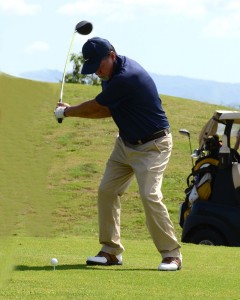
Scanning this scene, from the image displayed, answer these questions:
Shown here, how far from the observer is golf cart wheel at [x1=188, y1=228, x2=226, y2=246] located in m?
11.0

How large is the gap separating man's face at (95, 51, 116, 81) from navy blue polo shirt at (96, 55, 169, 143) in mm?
45

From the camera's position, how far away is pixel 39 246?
8367mm

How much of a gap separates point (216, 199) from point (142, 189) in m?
5.15

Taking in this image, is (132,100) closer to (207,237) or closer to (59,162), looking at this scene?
(207,237)

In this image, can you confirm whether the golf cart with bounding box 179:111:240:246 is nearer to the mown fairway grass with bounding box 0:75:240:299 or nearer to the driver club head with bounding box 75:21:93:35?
the mown fairway grass with bounding box 0:75:240:299

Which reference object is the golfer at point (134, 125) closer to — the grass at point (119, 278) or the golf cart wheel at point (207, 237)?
the grass at point (119, 278)

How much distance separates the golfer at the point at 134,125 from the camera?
20.0 feet

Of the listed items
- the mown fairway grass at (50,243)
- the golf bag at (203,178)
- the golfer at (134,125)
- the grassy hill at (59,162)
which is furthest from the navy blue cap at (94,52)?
the golf bag at (203,178)

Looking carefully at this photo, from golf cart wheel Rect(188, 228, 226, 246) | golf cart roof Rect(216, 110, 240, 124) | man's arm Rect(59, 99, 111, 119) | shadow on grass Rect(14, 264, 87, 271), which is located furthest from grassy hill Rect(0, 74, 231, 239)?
golf cart roof Rect(216, 110, 240, 124)

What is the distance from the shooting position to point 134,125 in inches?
246

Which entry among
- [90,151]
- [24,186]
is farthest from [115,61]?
[90,151]

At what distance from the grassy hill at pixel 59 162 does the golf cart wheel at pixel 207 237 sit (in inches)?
73.8

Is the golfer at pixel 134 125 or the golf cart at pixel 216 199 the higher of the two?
the golfer at pixel 134 125

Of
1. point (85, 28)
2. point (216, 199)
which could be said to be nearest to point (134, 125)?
point (85, 28)
